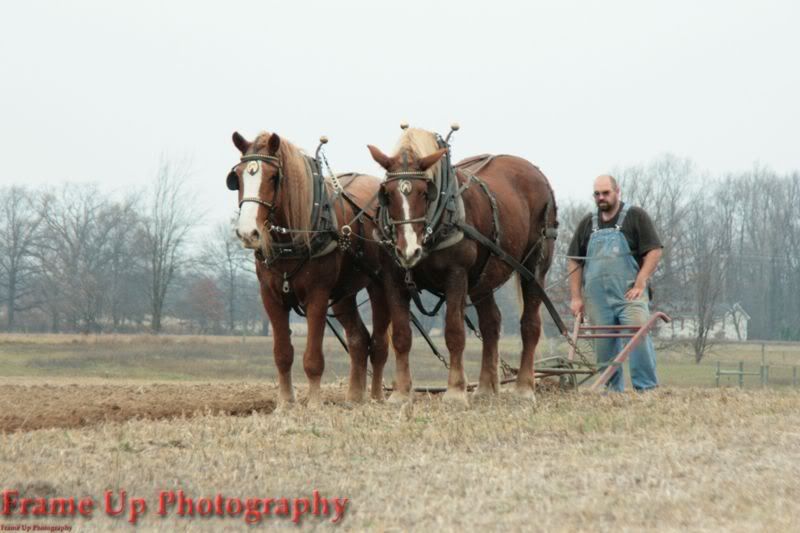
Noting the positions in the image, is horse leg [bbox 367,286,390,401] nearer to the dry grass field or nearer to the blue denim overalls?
the dry grass field

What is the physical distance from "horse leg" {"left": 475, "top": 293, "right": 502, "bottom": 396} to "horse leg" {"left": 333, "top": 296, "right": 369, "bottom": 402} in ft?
3.80

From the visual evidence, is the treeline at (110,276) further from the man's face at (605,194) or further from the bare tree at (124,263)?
the man's face at (605,194)

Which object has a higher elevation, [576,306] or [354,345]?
[576,306]

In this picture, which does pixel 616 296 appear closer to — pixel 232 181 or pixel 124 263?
pixel 232 181

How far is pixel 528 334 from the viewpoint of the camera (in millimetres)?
10539

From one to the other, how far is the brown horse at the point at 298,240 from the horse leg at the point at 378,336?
2cm

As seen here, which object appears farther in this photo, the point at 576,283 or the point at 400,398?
the point at 576,283

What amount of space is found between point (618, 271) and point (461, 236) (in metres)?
2.90

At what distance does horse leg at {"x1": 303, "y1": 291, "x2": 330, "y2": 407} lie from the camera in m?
8.91

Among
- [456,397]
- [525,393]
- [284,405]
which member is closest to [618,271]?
[525,393]

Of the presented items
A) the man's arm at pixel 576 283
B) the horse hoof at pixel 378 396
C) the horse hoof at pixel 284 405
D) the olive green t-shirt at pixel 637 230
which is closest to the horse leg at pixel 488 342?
the horse hoof at pixel 378 396

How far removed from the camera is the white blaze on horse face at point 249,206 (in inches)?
324

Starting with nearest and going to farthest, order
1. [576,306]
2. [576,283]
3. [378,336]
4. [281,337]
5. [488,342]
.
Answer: [281,337]
[378,336]
[488,342]
[576,306]
[576,283]

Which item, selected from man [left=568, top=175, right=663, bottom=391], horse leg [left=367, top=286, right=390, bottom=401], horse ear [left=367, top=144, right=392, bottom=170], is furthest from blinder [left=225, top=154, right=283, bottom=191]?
man [left=568, top=175, right=663, bottom=391]
